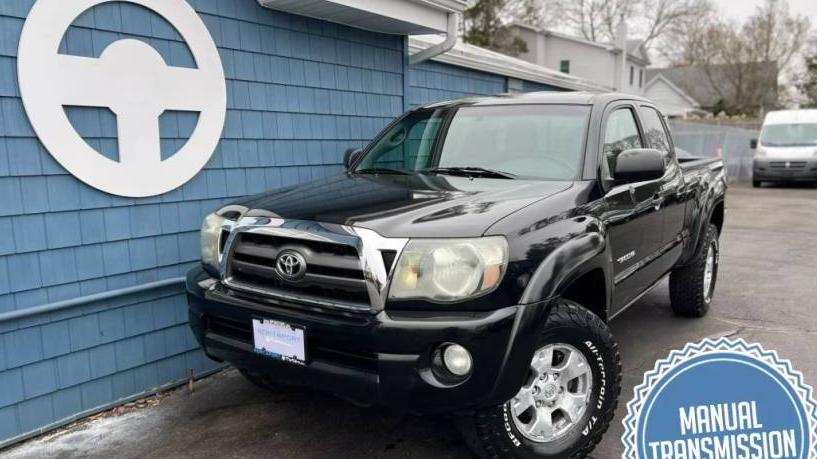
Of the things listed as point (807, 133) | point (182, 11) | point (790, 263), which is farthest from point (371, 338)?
point (807, 133)

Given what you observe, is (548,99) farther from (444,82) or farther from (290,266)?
(444,82)

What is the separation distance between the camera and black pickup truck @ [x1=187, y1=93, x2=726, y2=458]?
249 cm

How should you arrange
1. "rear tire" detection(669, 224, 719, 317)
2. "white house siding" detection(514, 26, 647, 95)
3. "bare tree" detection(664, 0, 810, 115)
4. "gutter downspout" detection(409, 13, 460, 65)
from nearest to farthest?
"rear tire" detection(669, 224, 719, 317) < "gutter downspout" detection(409, 13, 460, 65) < "white house siding" detection(514, 26, 647, 95) < "bare tree" detection(664, 0, 810, 115)

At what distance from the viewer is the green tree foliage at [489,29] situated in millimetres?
28922

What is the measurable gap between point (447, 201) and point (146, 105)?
82.2 inches

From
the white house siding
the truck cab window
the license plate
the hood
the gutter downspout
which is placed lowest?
the license plate

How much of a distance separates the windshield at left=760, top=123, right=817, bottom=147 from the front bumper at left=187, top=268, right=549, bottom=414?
16.8 metres

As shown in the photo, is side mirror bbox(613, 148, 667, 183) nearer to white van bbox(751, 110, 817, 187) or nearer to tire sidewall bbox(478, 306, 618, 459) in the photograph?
tire sidewall bbox(478, 306, 618, 459)

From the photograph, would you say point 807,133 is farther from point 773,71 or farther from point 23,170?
point 773,71

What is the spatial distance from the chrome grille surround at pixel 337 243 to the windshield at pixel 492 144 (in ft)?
3.64

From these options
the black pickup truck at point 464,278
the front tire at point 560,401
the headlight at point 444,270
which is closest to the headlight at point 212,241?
the black pickup truck at point 464,278

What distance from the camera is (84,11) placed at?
3523 mm

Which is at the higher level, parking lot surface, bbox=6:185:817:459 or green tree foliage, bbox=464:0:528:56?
green tree foliage, bbox=464:0:528:56

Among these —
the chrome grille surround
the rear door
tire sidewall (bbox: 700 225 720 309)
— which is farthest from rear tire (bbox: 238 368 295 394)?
tire sidewall (bbox: 700 225 720 309)
